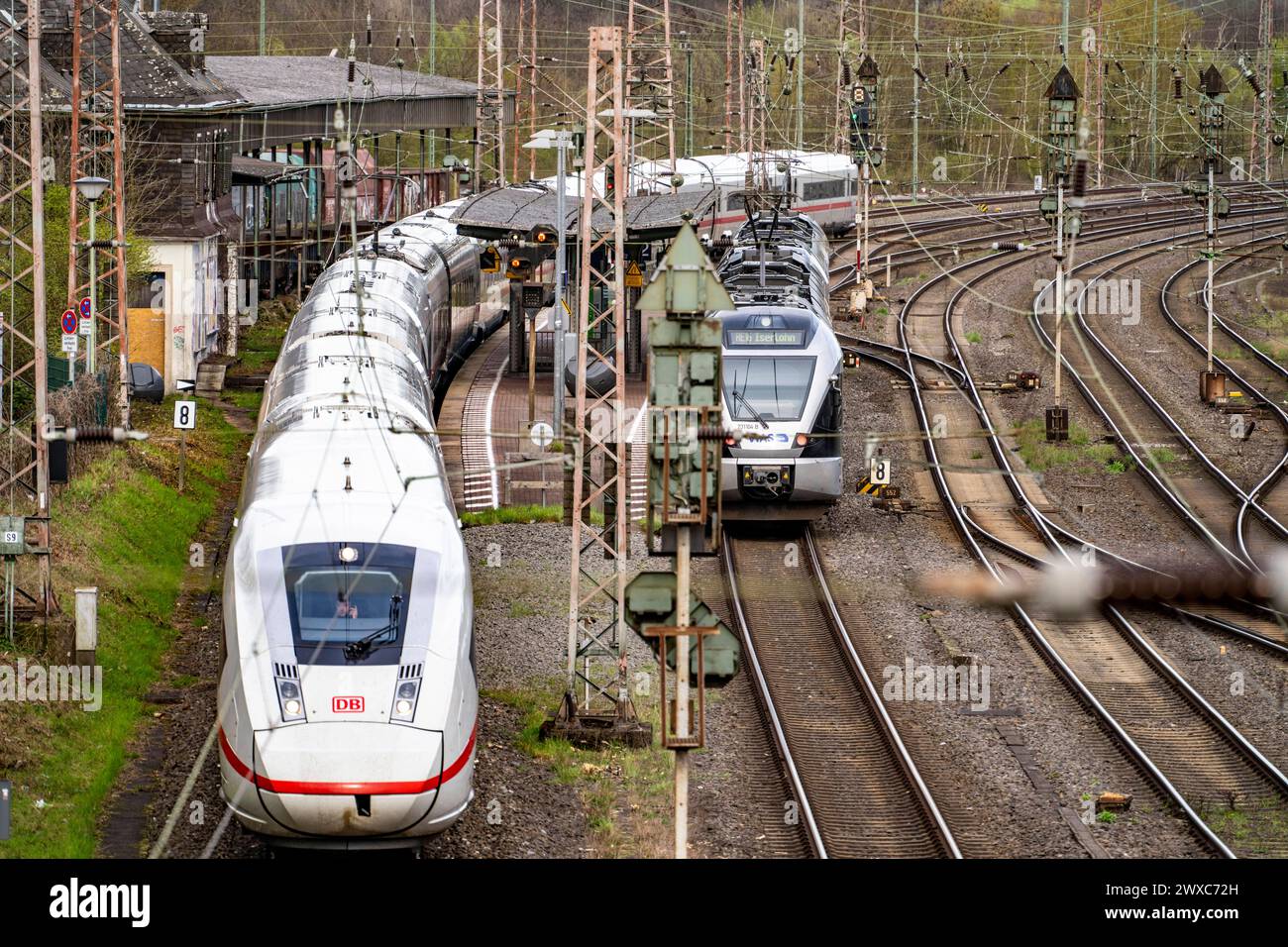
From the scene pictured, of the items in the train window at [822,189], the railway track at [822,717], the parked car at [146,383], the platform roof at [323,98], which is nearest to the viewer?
the railway track at [822,717]

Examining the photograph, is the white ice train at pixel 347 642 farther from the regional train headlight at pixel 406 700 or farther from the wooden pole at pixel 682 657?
the wooden pole at pixel 682 657

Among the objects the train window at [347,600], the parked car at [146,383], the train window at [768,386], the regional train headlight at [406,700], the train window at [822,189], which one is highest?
the train window at [822,189]

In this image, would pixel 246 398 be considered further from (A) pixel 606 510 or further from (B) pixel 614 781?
(B) pixel 614 781

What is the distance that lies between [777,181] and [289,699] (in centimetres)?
4088

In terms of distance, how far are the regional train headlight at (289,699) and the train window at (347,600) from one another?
0.22 m

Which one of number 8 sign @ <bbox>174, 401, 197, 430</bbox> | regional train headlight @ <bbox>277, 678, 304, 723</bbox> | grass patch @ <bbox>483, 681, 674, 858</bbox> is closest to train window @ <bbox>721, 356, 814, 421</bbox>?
grass patch @ <bbox>483, 681, 674, 858</bbox>

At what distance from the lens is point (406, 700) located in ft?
48.6

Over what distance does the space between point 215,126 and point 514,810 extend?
2680 cm

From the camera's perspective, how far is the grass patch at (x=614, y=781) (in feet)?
56.1

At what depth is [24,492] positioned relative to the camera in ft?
84.4

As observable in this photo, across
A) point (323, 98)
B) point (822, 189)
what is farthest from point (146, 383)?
point (822, 189)

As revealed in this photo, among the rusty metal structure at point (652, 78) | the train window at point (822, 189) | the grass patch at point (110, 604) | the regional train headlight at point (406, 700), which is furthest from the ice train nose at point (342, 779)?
the train window at point (822, 189)

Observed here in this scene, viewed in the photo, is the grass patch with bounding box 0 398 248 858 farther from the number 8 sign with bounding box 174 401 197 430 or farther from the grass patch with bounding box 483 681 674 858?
the grass patch with bounding box 483 681 674 858
